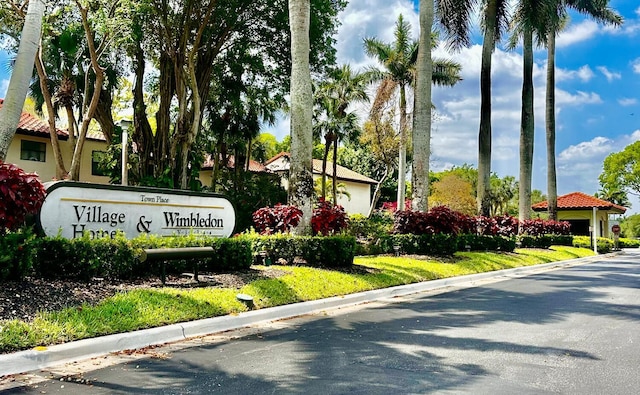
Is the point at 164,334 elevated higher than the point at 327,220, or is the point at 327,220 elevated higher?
the point at 327,220

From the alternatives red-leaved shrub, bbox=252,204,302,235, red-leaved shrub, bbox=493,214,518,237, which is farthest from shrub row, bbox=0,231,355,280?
red-leaved shrub, bbox=493,214,518,237

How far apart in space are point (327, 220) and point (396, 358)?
767 cm

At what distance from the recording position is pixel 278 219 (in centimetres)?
1322

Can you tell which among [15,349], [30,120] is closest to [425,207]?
[15,349]

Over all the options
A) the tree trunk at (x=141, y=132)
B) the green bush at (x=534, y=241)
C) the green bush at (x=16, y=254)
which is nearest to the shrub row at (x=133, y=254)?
the green bush at (x=16, y=254)

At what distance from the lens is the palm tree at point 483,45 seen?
26141 mm

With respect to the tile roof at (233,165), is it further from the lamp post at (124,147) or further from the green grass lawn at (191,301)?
the green grass lawn at (191,301)

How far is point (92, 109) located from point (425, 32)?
12632mm

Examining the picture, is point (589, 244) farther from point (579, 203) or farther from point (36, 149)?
point (36, 149)

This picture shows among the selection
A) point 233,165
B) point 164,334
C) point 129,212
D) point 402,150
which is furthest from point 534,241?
point 164,334

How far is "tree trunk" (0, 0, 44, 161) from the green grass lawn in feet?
10.7

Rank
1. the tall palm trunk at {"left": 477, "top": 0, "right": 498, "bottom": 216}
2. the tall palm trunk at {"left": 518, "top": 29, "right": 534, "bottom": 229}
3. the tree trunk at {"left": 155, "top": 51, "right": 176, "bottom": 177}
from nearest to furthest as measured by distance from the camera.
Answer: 1. the tree trunk at {"left": 155, "top": 51, "right": 176, "bottom": 177}
2. the tall palm trunk at {"left": 477, "top": 0, "right": 498, "bottom": 216}
3. the tall palm trunk at {"left": 518, "top": 29, "right": 534, "bottom": 229}

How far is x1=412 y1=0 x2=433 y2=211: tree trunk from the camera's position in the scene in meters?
18.7

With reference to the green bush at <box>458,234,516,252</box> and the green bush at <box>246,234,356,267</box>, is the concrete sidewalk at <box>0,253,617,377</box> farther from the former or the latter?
the green bush at <box>458,234,516,252</box>
